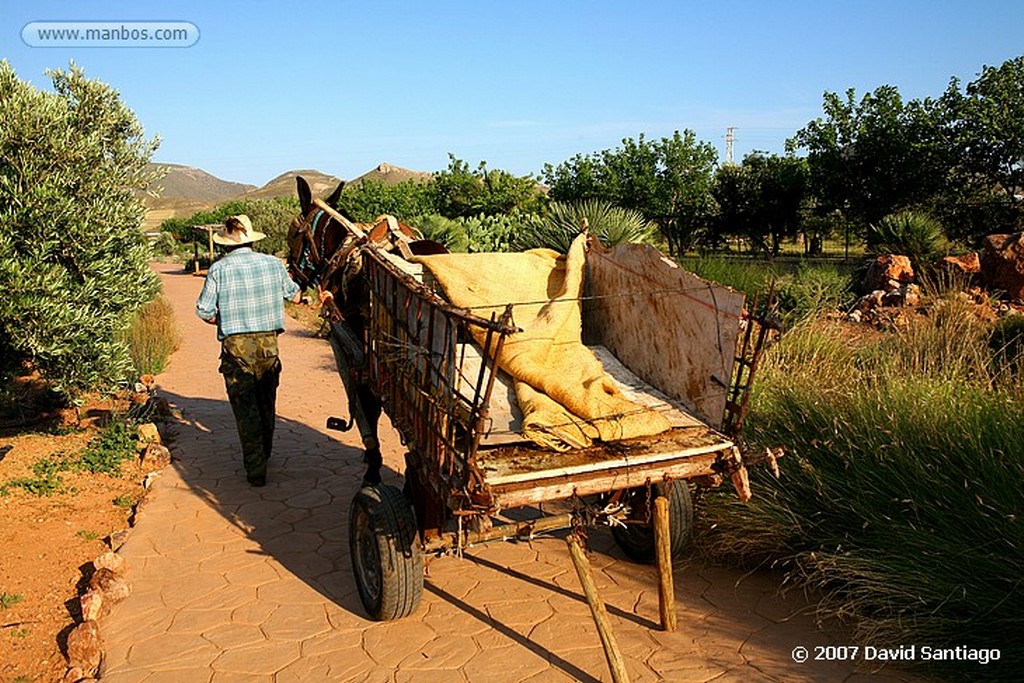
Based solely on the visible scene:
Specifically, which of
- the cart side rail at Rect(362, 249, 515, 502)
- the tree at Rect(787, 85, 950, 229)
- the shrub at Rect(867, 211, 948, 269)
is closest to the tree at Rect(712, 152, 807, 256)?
the tree at Rect(787, 85, 950, 229)

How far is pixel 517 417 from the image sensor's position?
4.06 m

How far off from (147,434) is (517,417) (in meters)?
4.88

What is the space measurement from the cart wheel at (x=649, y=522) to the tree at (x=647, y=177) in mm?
24229

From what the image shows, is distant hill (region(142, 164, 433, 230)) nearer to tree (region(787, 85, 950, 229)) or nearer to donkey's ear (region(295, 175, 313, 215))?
tree (region(787, 85, 950, 229))

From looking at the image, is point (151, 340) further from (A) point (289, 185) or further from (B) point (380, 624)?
(A) point (289, 185)

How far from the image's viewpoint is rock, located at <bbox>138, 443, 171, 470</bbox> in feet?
22.6

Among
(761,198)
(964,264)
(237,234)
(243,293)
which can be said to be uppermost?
(761,198)

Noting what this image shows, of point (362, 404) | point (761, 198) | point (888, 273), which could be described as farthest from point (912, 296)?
point (761, 198)

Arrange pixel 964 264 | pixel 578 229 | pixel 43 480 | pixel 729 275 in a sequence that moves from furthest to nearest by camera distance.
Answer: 1. pixel 964 264
2. pixel 729 275
3. pixel 578 229
4. pixel 43 480

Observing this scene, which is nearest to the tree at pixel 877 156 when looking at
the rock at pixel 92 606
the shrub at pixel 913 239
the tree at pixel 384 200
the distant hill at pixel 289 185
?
the shrub at pixel 913 239

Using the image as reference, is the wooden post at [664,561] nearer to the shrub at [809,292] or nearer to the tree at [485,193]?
the shrub at [809,292]

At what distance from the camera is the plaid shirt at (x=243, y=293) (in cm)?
594

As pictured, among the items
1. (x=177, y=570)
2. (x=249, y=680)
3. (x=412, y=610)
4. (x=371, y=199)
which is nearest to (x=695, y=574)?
(x=412, y=610)

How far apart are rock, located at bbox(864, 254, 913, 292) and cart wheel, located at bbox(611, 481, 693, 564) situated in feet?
34.5
